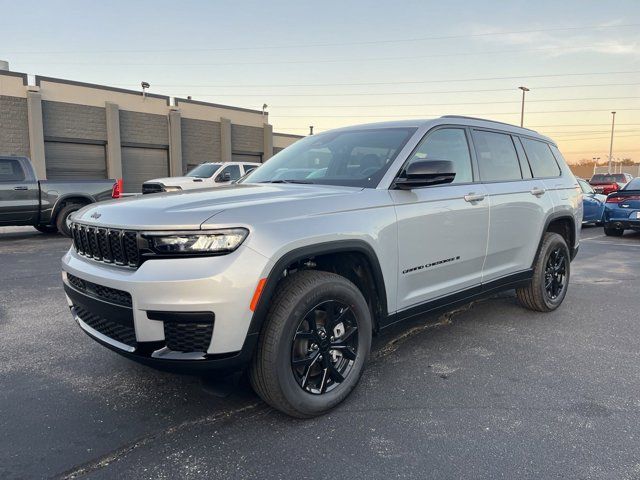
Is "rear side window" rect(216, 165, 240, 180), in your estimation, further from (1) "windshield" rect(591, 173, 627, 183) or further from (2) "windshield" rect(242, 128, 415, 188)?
(1) "windshield" rect(591, 173, 627, 183)

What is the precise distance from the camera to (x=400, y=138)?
3.70 metres

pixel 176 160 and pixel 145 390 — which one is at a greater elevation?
pixel 176 160

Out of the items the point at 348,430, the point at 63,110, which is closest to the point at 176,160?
the point at 63,110

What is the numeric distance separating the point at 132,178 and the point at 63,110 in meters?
4.63

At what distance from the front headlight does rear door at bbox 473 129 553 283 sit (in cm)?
248

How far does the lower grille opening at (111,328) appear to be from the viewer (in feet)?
8.63

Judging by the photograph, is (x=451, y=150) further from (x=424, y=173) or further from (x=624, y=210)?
(x=624, y=210)

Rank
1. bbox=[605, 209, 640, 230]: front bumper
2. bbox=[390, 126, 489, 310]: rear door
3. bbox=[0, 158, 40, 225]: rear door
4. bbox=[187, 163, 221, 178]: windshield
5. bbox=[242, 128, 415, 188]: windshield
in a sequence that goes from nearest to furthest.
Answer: bbox=[390, 126, 489, 310]: rear door
bbox=[242, 128, 415, 188]: windshield
bbox=[0, 158, 40, 225]: rear door
bbox=[605, 209, 640, 230]: front bumper
bbox=[187, 163, 221, 178]: windshield

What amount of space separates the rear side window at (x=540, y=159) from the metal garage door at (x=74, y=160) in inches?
849


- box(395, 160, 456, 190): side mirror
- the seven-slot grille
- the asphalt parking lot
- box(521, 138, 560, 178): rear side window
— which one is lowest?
the asphalt parking lot

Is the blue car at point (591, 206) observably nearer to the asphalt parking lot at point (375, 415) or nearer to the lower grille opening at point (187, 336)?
the asphalt parking lot at point (375, 415)

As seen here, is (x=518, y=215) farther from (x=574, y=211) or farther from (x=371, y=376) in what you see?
(x=371, y=376)

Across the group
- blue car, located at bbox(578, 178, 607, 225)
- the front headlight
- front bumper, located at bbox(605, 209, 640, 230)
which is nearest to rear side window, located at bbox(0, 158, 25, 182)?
the front headlight

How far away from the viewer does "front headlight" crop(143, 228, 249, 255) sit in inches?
97.7
